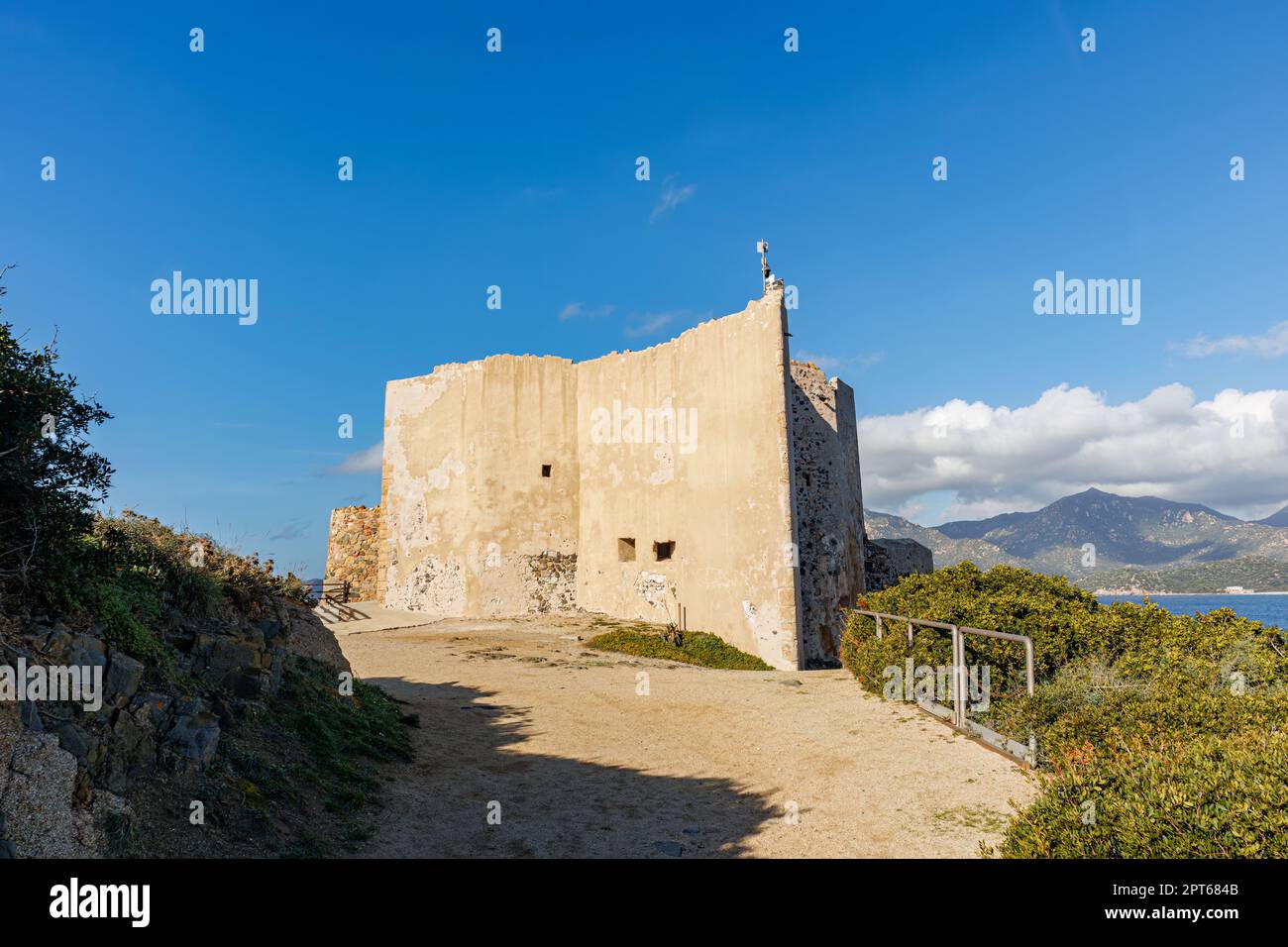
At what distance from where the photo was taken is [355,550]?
2883 cm

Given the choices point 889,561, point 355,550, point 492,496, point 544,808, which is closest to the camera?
point 544,808

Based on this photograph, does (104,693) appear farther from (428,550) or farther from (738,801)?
(428,550)

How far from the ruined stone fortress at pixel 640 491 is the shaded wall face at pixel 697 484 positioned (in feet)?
0.16

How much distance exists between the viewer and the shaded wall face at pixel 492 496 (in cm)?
2347

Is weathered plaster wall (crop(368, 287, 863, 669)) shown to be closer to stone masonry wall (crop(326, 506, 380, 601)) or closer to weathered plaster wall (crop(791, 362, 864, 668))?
weathered plaster wall (crop(791, 362, 864, 668))

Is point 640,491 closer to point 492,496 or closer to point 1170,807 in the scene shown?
point 492,496

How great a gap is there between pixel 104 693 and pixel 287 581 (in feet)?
17.0

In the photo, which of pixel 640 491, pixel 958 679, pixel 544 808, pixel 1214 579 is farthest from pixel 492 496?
pixel 1214 579

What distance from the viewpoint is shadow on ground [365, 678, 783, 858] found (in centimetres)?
636

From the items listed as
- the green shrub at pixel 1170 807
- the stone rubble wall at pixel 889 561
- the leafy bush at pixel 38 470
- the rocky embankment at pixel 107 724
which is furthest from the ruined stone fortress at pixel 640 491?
the leafy bush at pixel 38 470

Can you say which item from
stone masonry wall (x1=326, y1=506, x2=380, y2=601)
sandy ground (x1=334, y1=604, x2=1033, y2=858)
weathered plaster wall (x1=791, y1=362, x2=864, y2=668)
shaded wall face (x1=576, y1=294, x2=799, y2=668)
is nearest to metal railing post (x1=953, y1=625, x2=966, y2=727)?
sandy ground (x1=334, y1=604, x2=1033, y2=858)

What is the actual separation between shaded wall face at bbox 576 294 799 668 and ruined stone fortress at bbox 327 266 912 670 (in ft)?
0.16

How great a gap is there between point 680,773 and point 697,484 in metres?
11.5
